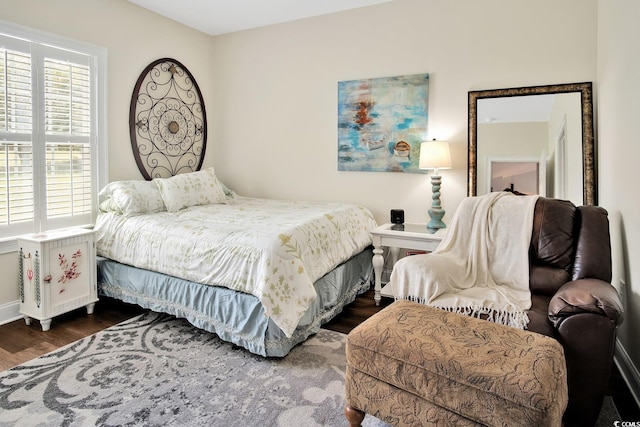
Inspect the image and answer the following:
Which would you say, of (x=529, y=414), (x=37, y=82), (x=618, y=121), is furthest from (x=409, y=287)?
(x=37, y=82)

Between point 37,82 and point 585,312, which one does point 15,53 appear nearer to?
point 37,82

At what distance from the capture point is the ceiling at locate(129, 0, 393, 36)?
370cm

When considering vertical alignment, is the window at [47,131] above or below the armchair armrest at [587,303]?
above

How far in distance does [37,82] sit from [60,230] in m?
1.15

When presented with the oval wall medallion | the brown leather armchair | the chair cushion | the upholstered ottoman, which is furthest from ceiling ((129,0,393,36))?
the upholstered ottoman

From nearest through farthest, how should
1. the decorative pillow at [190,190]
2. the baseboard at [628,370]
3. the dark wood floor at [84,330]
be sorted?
the baseboard at [628,370] → the dark wood floor at [84,330] → the decorative pillow at [190,190]

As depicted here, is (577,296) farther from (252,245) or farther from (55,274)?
(55,274)

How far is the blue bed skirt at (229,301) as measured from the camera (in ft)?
7.93

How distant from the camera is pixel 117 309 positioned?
129 inches

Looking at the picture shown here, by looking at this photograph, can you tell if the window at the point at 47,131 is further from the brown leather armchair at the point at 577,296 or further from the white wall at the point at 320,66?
the brown leather armchair at the point at 577,296

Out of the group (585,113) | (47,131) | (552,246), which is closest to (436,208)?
(552,246)

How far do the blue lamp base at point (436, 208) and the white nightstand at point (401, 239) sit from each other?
0.17ft

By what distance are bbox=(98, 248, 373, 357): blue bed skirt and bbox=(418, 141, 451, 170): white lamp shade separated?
0.98m

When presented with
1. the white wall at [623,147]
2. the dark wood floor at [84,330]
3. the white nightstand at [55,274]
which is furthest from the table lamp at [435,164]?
the white nightstand at [55,274]
